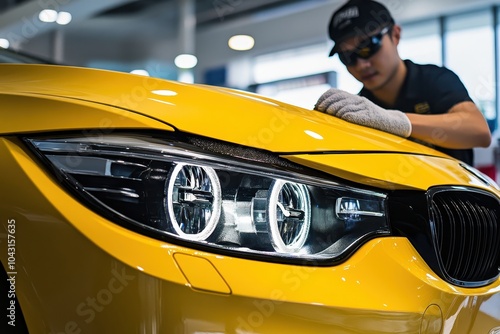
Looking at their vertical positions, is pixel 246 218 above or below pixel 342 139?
below

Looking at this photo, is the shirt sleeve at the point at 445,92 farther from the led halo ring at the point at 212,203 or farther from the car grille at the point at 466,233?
the led halo ring at the point at 212,203

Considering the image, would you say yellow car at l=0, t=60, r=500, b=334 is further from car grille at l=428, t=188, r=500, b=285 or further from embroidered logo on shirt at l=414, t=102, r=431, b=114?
embroidered logo on shirt at l=414, t=102, r=431, b=114

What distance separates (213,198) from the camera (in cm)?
99

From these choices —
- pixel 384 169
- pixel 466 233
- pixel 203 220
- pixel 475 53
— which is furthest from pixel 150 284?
pixel 475 53

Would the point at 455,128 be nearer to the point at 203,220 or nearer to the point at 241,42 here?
the point at 203,220

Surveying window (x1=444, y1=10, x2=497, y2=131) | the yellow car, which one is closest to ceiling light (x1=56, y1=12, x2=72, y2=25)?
window (x1=444, y1=10, x2=497, y2=131)

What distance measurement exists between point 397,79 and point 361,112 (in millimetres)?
996

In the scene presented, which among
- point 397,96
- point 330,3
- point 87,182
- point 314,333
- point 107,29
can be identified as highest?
point 107,29

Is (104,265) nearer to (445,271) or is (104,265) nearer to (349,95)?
(445,271)

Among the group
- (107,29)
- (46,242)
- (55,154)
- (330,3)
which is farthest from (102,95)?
(107,29)

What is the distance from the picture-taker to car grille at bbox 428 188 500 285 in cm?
115

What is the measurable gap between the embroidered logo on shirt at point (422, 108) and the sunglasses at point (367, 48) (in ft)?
0.86

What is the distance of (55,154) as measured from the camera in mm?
955

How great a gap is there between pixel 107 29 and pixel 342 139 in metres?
16.0
